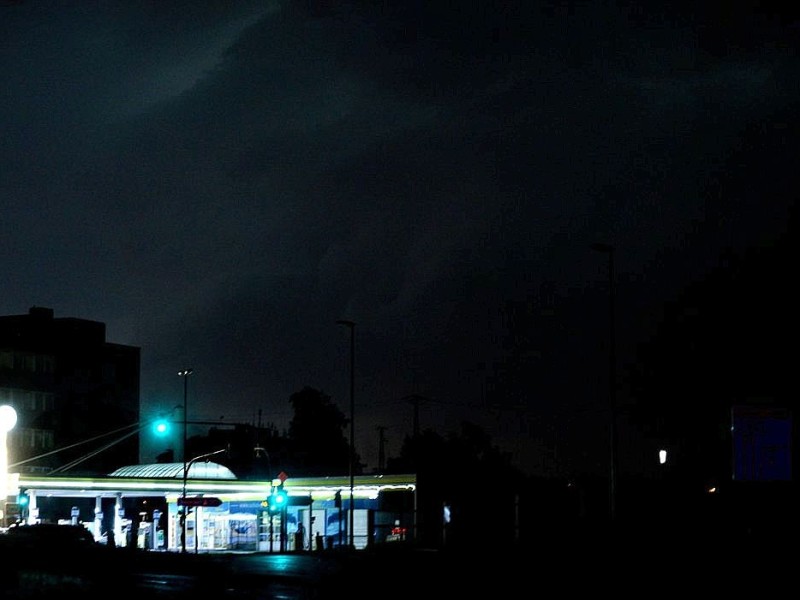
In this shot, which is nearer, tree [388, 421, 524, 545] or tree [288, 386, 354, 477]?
tree [388, 421, 524, 545]

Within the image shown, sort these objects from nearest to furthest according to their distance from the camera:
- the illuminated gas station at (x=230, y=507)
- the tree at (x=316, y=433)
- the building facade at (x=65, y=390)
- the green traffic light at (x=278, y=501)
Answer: the green traffic light at (x=278, y=501) < the illuminated gas station at (x=230, y=507) < the building facade at (x=65, y=390) < the tree at (x=316, y=433)

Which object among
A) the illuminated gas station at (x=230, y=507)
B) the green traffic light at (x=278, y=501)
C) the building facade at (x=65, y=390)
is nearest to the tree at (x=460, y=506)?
the illuminated gas station at (x=230, y=507)

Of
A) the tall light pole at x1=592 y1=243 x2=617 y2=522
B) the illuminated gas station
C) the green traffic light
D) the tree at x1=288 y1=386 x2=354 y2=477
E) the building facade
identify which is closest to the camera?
the tall light pole at x1=592 y1=243 x2=617 y2=522

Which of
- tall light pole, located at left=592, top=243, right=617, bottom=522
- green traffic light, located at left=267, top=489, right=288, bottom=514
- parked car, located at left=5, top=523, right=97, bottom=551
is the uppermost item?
tall light pole, located at left=592, top=243, right=617, bottom=522

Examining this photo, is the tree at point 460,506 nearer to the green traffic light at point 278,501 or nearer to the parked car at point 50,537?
the green traffic light at point 278,501

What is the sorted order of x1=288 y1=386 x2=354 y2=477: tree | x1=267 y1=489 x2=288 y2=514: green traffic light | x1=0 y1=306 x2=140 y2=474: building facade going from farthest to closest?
x1=288 y1=386 x2=354 y2=477: tree → x1=0 y1=306 x2=140 y2=474: building facade → x1=267 y1=489 x2=288 y2=514: green traffic light

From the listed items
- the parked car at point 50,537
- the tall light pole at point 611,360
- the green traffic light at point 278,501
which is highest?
the tall light pole at point 611,360

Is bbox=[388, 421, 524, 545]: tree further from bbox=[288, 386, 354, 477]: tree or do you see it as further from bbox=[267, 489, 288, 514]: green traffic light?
bbox=[288, 386, 354, 477]: tree

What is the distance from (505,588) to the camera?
24562 millimetres

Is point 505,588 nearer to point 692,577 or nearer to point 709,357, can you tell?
point 692,577

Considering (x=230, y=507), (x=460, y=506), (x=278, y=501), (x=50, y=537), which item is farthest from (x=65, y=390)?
(x=460, y=506)

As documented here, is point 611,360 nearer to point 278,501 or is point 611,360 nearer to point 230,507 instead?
point 278,501

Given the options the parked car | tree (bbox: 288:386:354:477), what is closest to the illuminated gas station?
the parked car

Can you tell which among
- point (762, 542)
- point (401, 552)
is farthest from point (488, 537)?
point (762, 542)
